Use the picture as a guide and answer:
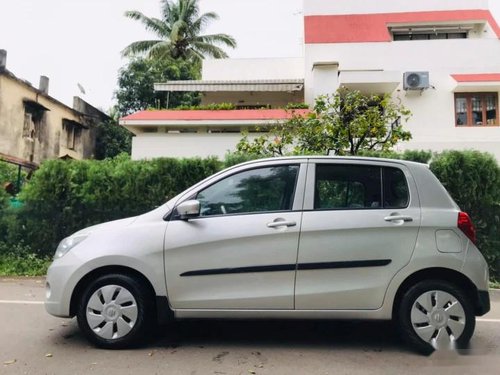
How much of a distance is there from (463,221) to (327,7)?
1917 cm

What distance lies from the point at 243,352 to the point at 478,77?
57.3 ft

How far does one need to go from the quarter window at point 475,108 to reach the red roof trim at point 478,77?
2.68 feet

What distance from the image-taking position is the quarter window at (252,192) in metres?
4.09

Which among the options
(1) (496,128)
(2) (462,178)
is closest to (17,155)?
(2) (462,178)

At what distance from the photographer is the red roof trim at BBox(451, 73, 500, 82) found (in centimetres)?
1722

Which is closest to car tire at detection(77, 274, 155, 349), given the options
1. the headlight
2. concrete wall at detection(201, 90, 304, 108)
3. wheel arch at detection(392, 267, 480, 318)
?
the headlight

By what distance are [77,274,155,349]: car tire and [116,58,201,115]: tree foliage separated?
24.7 metres

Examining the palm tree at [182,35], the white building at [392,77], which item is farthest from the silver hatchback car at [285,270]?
the palm tree at [182,35]

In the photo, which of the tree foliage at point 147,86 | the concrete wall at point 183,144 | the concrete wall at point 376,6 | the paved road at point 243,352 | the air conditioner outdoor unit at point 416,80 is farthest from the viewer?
the tree foliage at point 147,86

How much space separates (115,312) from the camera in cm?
394

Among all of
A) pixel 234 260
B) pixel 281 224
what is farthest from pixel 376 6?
pixel 234 260

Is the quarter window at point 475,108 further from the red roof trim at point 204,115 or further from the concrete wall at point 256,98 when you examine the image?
the concrete wall at point 256,98

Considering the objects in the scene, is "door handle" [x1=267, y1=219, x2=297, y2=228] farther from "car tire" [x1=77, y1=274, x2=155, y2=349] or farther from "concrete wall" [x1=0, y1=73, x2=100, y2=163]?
"concrete wall" [x1=0, y1=73, x2=100, y2=163]

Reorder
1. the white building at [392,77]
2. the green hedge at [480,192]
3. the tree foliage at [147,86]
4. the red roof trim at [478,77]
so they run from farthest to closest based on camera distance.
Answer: the tree foliage at [147,86] < the red roof trim at [478,77] < the white building at [392,77] < the green hedge at [480,192]
